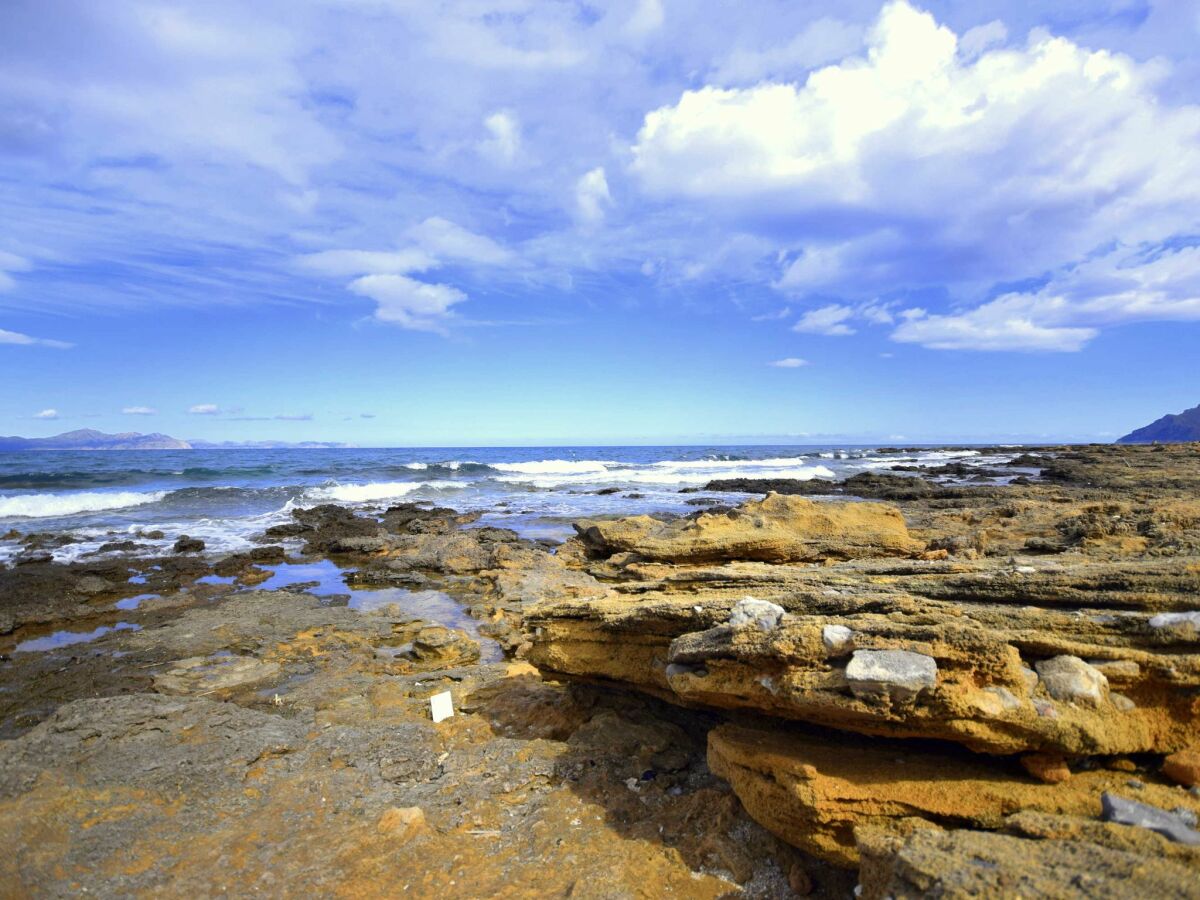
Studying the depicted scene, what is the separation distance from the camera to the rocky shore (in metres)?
2.87

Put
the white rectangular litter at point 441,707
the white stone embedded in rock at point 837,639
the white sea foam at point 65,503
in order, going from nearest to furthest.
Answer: the white stone embedded in rock at point 837,639, the white rectangular litter at point 441,707, the white sea foam at point 65,503

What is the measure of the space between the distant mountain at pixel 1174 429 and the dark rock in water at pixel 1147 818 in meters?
145

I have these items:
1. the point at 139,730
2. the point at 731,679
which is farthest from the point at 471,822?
the point at 139,730

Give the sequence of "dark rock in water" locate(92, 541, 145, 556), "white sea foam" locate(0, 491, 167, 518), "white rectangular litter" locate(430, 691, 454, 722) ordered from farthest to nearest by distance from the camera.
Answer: "white sea foam" locate(0, 491, 167, 518) < "dark rock in water" locate(92, 541, 145, 556) < "white rectangular litter" locate(430, 691, 454, 722)

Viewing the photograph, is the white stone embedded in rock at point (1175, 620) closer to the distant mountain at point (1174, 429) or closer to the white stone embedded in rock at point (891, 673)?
the white stone embedded in rock at point (891, 673)

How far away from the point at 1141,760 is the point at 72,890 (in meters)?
5.77

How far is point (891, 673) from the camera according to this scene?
9.90 feet

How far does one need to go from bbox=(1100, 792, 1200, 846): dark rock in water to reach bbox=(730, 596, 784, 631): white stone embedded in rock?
1.60 m

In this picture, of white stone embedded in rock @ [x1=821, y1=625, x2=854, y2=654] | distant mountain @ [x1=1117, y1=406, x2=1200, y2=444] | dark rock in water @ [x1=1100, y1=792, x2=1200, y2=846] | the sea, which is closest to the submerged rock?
white stone embedded in rock @ [x1=821, y1=625, x2=854, y2=654]

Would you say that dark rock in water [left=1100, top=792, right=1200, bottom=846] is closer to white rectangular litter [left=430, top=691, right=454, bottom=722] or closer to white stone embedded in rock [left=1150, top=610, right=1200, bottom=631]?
white stone embedded in rock [left=1150, top=610, right=1200, bottom=631]

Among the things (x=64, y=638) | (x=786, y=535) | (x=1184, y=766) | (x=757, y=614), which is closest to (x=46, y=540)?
(x=64, y=638)

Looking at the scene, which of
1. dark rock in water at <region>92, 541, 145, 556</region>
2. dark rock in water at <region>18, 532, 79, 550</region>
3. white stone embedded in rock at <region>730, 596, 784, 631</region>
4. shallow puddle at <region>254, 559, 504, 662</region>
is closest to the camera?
white stone embedded in rock at <region>730, 596, 784, 631</region>

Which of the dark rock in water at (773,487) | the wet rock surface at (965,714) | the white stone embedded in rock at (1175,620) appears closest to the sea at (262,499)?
the dark rock in water at (773,487)

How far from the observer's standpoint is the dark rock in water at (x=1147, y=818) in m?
2.36
